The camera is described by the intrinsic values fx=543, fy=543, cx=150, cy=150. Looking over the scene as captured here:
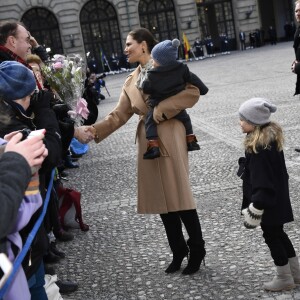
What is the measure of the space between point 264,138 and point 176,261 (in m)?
1.24

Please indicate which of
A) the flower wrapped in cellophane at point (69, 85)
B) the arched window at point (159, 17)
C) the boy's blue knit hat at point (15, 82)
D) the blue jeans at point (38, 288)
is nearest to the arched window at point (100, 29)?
the arched window at point (159, 17)

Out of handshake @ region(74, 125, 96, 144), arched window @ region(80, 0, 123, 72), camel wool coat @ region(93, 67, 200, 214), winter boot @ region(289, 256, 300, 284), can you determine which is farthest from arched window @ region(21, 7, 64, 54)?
winter boot @ region(289, 256, 300, 284)

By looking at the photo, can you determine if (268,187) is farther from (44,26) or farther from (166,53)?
(44,26)

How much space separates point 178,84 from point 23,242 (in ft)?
6.42

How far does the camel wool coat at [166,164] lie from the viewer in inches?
151

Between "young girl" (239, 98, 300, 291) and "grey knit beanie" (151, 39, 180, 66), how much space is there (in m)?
0.63

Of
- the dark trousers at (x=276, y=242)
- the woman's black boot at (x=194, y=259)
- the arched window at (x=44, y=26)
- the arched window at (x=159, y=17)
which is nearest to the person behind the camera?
the dark trousers at (x=276, y=242)

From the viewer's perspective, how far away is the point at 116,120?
421 cm

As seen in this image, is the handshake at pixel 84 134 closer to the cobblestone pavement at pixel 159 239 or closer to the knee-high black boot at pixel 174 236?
the knee-high black boot at pixel 174 236

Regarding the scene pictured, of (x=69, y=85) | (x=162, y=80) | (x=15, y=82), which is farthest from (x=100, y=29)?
(x=15, y=82)

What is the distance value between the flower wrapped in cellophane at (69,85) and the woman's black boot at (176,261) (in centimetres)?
126

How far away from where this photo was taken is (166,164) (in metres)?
3.90

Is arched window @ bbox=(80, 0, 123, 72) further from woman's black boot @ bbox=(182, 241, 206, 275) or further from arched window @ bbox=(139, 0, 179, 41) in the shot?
woman's black boot @ bbox=(182, 241, 206, 275)

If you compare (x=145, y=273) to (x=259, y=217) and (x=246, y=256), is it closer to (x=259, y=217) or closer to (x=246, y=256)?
(x=246, y=256)
